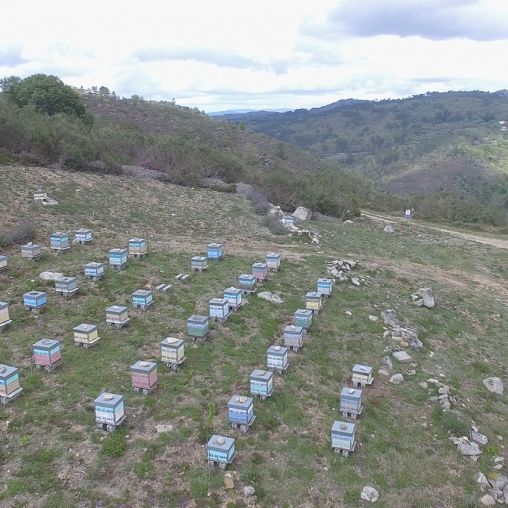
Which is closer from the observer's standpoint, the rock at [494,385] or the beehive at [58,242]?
the rock at [494,385]

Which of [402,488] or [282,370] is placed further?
[282,370]

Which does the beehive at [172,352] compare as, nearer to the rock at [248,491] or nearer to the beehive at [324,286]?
the rock at [248,491]

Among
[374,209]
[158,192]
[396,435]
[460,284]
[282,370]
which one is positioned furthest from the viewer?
[374,209]

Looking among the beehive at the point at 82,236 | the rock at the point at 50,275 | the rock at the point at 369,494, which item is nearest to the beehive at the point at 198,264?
the rock at the point at 50,275

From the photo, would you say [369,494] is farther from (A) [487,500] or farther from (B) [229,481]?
(B) [229,481]

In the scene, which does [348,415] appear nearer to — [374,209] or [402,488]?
[402,488]

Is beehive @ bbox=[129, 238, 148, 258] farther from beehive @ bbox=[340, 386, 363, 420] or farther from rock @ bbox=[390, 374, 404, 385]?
beehive @ bbox=[340, 386, 363, 420]

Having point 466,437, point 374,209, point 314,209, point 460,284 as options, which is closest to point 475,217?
point 374,209
